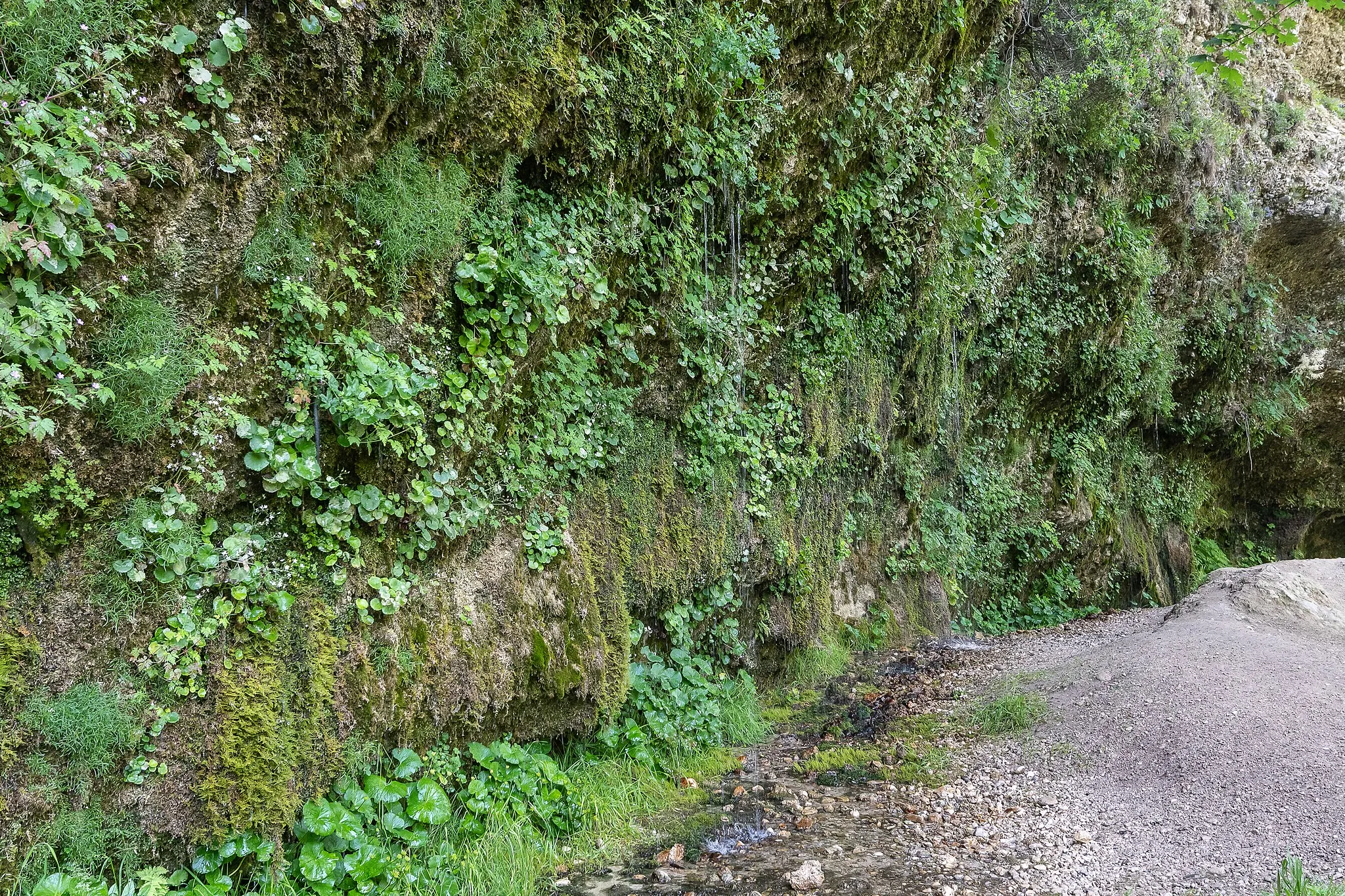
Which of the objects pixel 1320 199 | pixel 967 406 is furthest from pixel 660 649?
pixel 1320 199

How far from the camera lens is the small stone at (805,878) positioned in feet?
12.7

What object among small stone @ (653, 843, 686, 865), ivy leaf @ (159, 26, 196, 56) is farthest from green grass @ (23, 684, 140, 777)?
small stone @ (653, 843, 686, 865)

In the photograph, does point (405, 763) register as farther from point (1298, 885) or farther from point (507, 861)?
point (1298, 885)

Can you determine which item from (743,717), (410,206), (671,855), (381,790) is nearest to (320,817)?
(381,790)

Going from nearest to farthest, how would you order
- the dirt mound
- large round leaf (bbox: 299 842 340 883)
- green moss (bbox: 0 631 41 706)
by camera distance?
green moss (bbox: 0 631 41 706) → large round leaf (bbox: 299 842 340 883) → the dirt mound

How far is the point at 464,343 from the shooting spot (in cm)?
423

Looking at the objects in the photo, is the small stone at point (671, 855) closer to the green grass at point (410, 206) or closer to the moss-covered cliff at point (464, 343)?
the moss-covered cliff at point (464, 343)

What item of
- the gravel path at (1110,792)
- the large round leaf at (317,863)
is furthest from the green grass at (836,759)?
the large round leaf at (317,863)

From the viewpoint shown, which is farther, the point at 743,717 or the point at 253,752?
the point at 743,717

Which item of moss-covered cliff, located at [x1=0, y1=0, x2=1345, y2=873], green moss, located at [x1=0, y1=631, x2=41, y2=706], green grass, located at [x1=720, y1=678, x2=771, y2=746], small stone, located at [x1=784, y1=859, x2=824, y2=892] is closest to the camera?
green moss, located at [x1=0, y1=631, x2=41, y2=706]

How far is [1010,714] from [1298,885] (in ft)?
8.97

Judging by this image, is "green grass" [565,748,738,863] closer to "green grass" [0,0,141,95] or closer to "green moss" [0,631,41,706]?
"green moss" [0,631,41,706]

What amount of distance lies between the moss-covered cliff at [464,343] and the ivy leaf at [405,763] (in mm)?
95

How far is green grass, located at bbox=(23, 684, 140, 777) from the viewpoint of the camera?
2.77 metres
